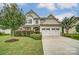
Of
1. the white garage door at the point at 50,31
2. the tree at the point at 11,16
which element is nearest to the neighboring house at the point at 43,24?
the white garage door at the point at 50,31

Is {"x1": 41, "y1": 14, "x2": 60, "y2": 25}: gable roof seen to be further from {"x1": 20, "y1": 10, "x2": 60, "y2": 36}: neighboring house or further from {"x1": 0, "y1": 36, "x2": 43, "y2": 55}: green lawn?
{"x1": 0, "y1": 36, "x2": 43, "y2": 55}: green lawn

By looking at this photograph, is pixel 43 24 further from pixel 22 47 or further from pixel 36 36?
pixel 22 47

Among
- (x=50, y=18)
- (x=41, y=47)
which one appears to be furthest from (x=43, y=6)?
(x=41, y=47)

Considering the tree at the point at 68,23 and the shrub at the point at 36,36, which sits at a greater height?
the tree at the point at 68,23

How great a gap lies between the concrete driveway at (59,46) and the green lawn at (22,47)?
0.10 metres

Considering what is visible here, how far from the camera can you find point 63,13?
15.4 feet

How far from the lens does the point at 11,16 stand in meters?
4.73

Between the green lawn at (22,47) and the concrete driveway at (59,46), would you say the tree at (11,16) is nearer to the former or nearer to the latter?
the green lawn at (22,47)

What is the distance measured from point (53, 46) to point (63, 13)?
0.54 metres

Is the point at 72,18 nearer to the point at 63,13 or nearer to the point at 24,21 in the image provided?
the point at 63,13

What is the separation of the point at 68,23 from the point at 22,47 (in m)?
0.82

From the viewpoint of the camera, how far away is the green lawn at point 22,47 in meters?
4.66

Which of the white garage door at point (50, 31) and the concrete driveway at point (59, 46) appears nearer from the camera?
the concrete driveway at point (59, 46)

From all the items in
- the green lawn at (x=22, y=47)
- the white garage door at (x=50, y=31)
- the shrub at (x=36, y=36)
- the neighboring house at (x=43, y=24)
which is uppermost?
the neighboring house at (x=43, y=24)
